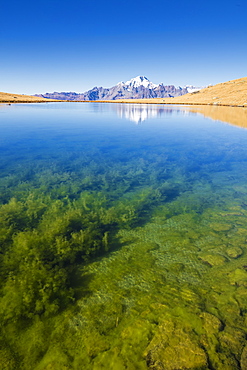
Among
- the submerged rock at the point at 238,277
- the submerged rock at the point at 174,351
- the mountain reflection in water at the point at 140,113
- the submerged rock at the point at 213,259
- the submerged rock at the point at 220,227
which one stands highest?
the mountain reflection in water at the point at 140,113

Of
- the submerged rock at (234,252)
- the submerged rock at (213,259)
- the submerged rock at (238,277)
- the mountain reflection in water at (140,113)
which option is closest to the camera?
the submerged rock at (238,277)

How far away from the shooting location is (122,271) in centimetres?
771

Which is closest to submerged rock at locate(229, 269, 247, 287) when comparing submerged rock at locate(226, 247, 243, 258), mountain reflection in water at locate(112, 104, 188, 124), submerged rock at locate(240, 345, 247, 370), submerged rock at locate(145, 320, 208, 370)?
submerged rock at locate(226, 247, 243, 258)

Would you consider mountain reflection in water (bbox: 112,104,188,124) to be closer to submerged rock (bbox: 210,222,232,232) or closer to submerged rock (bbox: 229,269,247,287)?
submerged rock (bbox: 210,222,232,232)

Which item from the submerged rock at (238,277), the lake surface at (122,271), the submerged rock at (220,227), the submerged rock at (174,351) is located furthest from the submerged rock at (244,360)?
the submerged rock at (220,227)

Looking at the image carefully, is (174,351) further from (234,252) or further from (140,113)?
(140,113)

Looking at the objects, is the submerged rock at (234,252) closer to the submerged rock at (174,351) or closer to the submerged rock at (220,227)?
the submerged rock at (220,227)

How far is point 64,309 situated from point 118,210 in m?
6.50

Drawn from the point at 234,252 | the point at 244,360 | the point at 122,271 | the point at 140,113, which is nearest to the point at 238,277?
the point at 234,252

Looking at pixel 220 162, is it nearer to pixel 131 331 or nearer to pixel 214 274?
pixel 214 274

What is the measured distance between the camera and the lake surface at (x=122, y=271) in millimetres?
5008

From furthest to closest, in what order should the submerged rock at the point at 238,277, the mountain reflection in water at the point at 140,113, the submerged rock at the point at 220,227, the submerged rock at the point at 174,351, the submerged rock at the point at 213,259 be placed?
the mountain reflection in water at the point at 140,113
the submerged rock at the point at 220,227
the submerged rock at the point at 213,259
the submerged rock at the point at 238,277
the submerged rock at the point at 174,351

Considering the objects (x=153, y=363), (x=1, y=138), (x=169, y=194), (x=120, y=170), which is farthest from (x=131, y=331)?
(x=1, y=138)

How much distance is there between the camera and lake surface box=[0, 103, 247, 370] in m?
5.01
